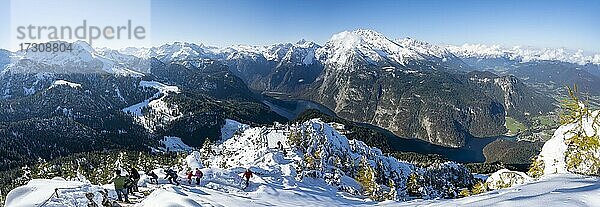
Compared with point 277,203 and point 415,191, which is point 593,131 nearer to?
point 277,203

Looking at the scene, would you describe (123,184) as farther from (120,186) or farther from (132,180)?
(132,180)

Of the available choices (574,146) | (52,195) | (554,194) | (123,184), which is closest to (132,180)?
(123,184)

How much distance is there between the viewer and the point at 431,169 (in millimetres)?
122062

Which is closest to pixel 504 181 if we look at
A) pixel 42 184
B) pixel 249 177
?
pixel 249 177

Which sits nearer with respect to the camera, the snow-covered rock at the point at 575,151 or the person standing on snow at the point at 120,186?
the snow-covered rock at the point at 575,151

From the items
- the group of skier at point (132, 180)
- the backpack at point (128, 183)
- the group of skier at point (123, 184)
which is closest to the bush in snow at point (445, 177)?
the group of skier at point (132, 180)

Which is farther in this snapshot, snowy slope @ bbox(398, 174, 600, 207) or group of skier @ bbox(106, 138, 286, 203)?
group of skier @ bbox(106, 138, 286, 203)

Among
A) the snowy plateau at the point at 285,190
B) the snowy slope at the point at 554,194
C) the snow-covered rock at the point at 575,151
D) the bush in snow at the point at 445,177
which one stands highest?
the snow-covered rock at the point at 575,151

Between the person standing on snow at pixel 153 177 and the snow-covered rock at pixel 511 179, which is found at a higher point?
the snow-covered rock at pixel 511 179

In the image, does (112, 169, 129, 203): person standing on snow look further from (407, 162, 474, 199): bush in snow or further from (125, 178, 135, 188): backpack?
(407, 162, 474, 199): bush in snow

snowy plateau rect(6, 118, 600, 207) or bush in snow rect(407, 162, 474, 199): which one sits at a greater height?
snowy plateau rect(6, 118, 600, 207)

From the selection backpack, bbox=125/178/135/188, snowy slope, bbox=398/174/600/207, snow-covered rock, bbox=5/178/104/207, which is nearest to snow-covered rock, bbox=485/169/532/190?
snowy slope, bbox=398/174/600/207

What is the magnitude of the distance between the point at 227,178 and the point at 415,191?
162 feet

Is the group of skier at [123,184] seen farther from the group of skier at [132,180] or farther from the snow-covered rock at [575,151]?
the snow-covered rock at [575,151]
